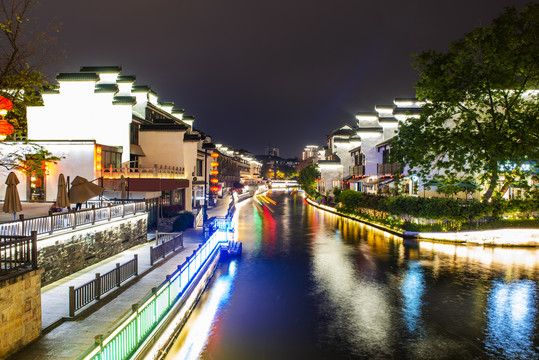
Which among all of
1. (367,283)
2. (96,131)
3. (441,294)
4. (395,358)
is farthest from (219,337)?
(96,131)

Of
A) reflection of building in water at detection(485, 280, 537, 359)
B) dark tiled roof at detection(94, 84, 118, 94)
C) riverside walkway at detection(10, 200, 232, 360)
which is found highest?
dark tiled roof at detection(94, 84, 118, 94)

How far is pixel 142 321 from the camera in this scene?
8117 millimetres

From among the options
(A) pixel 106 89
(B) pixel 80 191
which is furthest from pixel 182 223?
(B) pixel 80 191

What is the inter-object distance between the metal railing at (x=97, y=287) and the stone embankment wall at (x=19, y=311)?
1.04 m

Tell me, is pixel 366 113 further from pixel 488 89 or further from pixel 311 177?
Result: pixel 488 89

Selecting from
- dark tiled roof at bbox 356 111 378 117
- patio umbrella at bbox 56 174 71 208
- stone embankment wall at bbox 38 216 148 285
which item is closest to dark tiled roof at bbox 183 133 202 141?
stone embankment wall at bbox 38 216 148 285

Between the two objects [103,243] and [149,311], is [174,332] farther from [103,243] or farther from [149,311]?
[103,243]

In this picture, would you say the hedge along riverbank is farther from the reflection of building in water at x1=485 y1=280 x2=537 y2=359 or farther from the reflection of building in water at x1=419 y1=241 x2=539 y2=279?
the reflection of building in water at x1=485 y1=280 x2=537 y2=359

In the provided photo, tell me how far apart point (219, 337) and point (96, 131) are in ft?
71.8

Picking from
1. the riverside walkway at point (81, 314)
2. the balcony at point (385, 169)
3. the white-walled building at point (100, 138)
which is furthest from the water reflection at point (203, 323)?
the balcony at point (385, 169)

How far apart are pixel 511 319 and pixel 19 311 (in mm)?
14544

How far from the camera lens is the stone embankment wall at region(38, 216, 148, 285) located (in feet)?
42.7

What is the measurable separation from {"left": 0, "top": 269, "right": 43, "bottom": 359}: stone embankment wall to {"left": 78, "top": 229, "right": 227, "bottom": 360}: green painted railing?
2.90 meters

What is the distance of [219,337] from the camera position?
419 inches
